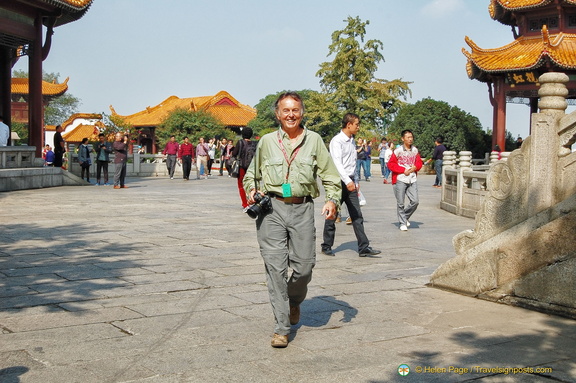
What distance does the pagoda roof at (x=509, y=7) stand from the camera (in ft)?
85.5

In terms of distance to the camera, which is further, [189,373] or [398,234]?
[398,234]

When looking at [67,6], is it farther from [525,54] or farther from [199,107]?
[199,107]

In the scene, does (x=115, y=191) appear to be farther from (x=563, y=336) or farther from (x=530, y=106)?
(x=530, y=106)

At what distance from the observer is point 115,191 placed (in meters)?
18.2

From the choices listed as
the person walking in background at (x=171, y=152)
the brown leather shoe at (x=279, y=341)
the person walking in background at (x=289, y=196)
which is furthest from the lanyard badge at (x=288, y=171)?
the person walking in background at (x=171, y=152)

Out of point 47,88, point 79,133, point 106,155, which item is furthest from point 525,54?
point 79,133

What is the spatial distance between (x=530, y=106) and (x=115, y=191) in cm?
1818

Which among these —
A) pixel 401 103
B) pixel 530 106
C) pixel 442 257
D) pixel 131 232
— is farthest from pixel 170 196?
pixel 401 103

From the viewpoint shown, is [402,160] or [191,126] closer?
[402,160]

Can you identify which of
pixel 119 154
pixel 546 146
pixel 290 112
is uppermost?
pixel 290 112

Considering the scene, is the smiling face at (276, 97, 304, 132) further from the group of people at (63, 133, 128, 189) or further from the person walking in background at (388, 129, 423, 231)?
the group of people at (63, 133, 128, 189)

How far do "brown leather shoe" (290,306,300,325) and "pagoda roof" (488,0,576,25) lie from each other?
23879mm

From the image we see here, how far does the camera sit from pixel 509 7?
1058 inches

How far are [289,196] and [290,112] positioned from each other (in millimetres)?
539
